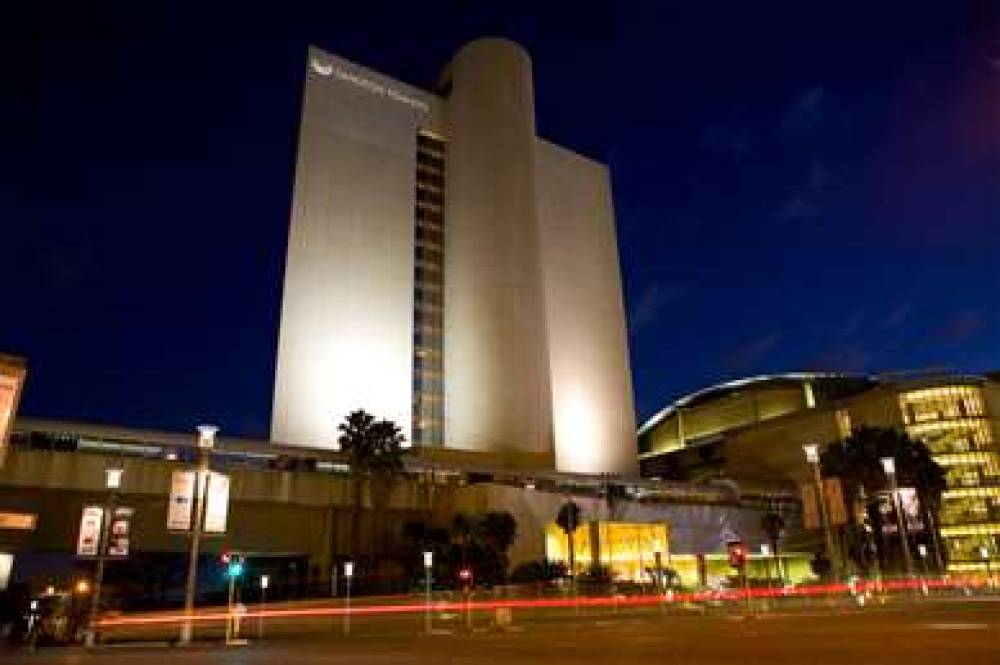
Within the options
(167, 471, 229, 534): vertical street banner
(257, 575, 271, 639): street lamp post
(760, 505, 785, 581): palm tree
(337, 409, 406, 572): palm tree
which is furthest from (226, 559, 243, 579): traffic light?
(760, 505, 785, 581): palm tree

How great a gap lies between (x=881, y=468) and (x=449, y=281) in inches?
2137

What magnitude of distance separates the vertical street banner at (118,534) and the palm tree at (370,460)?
3638 centimetres

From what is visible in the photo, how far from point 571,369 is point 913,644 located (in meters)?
87.3

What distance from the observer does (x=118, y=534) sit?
88.3 ft

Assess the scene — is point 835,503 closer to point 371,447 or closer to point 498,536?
point 498,536

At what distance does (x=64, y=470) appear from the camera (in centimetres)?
5447

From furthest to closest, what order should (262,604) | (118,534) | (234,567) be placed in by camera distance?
(262,604)
(234,567)
(118,534)

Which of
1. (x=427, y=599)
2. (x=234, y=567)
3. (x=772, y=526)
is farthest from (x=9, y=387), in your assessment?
(x=772, y=526)

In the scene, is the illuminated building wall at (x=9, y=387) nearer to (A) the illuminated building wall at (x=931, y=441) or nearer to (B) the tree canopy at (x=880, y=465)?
(B) the tree canopy at (x=880, y=465)

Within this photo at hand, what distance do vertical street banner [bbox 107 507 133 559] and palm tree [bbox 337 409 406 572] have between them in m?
36.4

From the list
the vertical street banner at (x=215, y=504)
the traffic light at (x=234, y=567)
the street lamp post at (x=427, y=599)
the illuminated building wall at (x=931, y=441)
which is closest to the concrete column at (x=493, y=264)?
the street lamp post at (x=427, y=599)

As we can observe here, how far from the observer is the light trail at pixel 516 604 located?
36.2 meters

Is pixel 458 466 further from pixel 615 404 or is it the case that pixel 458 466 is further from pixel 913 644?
pixel 913 644

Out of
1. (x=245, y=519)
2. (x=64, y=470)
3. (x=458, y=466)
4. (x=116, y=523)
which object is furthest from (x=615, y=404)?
(x=116, y=523)
